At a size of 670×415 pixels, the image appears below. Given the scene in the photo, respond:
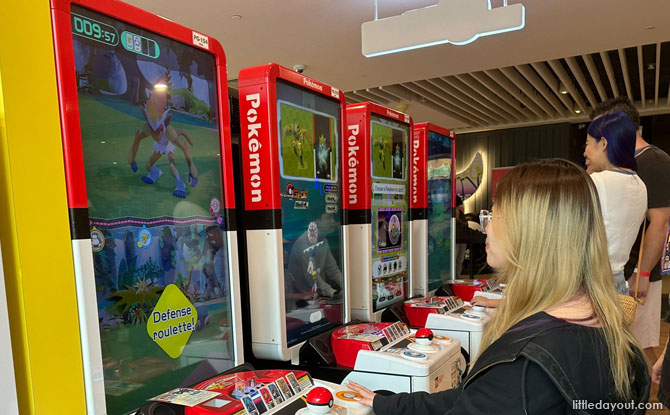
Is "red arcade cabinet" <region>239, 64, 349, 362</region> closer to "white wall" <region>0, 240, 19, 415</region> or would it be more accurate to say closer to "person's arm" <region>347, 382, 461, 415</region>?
"person's arm" <region>347, 382, 461, 415</region>

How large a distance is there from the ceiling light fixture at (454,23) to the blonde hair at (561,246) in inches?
90.9

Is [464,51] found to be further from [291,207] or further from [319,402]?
[319,402]

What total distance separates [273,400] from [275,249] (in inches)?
24.3

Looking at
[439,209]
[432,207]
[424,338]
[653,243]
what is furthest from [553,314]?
[439,209]

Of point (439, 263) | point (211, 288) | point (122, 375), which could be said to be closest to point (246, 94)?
point (211, 288)

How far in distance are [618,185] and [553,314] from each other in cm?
126

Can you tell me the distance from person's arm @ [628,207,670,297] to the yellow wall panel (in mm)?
2544

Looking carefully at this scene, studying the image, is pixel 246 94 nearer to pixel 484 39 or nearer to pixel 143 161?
pixel 143 161

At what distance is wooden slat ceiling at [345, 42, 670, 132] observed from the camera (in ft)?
22.6

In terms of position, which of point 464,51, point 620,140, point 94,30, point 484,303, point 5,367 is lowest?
point 484,303

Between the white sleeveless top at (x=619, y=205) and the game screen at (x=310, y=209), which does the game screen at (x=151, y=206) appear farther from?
the white sleeveless top at (x=619, y=205)

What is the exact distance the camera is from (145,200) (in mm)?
1451

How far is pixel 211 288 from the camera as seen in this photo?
1.68 meters

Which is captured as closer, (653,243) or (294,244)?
(294,244)
